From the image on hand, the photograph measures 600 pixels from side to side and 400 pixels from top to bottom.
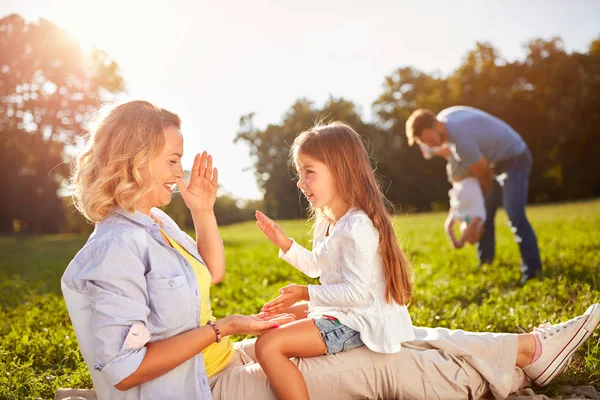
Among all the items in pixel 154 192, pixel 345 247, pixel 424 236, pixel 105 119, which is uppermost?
pixel 105 119

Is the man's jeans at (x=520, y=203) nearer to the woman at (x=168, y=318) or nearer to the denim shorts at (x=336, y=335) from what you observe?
the woman at (x=168, y=318)

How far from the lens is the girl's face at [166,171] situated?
2.60 metres

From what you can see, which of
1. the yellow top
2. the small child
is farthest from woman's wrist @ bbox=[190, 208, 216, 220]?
the small child

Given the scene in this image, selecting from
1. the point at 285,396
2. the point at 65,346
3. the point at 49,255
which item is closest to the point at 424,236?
the point at 49,255

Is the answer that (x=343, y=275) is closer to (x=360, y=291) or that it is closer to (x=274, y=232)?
(x=360, y=291)

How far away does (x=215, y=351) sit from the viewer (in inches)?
113

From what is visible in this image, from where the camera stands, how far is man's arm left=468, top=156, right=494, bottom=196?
674 centimetres

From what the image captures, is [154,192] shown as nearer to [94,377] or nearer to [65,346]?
[94,377]

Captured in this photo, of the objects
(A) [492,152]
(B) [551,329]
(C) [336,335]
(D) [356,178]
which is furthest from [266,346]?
(A) [492,152]

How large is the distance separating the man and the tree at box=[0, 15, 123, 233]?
1920cm

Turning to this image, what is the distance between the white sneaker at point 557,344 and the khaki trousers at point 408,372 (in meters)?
0.12

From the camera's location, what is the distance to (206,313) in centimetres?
279

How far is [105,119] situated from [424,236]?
10262 mm

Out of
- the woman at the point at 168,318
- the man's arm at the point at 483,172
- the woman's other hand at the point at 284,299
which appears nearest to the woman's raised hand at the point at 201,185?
the woman at the point at 168,318
